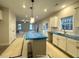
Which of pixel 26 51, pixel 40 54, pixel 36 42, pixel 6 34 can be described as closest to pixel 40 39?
pixel 36 42

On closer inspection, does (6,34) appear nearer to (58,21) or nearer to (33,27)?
(58,21)

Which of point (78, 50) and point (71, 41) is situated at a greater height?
point (71, 41)

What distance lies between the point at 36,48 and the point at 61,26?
3.86 m

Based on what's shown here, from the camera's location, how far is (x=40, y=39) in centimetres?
299

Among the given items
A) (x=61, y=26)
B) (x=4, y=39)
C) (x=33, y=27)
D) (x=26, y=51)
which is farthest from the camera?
(x=33, y=27)

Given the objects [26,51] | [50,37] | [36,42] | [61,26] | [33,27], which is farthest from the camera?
[33,27]

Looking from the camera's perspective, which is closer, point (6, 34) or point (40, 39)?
point (40, 39)

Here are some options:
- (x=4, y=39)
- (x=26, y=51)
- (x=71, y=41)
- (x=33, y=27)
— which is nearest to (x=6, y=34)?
(x=4, y=39)

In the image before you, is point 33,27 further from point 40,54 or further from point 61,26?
point 40,54

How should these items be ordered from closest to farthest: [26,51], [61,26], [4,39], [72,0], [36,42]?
[36,42]
[26,51]
[72,0]
[4,39]
[61,26]

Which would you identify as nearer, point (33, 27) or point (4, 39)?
point (4, 39)

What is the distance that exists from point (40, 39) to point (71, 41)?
1.16 meters

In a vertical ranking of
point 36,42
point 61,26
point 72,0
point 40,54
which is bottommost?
point 40,54

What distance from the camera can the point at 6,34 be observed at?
565cm
